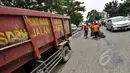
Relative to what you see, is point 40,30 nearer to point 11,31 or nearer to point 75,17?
point 11,31

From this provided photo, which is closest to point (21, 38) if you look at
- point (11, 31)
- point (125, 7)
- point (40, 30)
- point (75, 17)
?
point (11, 31)

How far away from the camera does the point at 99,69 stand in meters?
4.94

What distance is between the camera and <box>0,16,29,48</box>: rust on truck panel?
8.76ft

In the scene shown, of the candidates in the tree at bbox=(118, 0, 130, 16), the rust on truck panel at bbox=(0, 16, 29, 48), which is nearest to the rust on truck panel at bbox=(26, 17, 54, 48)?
the rust on truck panel at bbox=(0, 16, 29, 48)

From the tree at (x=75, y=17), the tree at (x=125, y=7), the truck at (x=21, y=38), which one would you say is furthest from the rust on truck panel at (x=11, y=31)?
the tree at (x=125, y=7)

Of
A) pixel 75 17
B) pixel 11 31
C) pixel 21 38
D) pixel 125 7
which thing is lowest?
pixel 21 38

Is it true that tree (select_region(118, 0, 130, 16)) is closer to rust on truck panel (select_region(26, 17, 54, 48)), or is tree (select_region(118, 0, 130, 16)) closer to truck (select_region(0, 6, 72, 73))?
rust on truck panel (select_region(26, 17, 54, 48))

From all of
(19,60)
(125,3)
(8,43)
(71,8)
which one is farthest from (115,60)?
(125,3)

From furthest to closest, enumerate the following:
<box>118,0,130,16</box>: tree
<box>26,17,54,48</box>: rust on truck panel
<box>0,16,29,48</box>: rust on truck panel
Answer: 1. <box>118,0,130,16</box>: tree
2. <box>26,17,54,48</box>: rust on truck panel
3. <box>0,16,29,48</box>: rust on truck panel

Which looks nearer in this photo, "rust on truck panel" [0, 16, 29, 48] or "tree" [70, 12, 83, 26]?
"rust on truck panel" [0, 16, 29, 48]

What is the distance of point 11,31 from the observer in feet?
9.53

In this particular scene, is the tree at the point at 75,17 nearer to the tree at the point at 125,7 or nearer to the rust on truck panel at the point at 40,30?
the tree at the point at 125,7

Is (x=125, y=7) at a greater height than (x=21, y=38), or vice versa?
(x=125, y=7)

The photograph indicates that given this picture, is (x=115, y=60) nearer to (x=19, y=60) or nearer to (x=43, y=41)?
(x=43, y=41)
